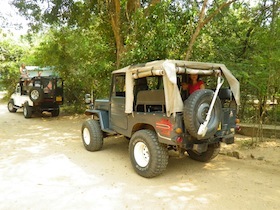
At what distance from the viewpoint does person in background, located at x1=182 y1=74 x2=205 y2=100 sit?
500 centimetres

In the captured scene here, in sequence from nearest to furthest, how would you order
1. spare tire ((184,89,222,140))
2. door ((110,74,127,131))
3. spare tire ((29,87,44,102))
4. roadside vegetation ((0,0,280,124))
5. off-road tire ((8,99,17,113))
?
spare tire ((184,89,222,140)) < door ((110,74,127,131)) < roadside vegetation ((0,0,280,124)) < spare tire ((29,87,44,102)) < off-road tire ((8,99,17,113))

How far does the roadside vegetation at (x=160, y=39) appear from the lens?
6777mm

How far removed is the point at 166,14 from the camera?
7344 millimetres

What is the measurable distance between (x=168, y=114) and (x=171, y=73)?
652mm

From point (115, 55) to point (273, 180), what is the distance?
6.89m

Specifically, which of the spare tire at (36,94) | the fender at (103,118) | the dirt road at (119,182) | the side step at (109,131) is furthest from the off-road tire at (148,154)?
the spare tire at (36,94)

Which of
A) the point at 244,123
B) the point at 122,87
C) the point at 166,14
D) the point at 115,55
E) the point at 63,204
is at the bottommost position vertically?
A: the point at 63,204

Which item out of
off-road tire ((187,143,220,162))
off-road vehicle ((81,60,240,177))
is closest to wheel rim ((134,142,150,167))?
off-road vehicle ((81,60,240,177))

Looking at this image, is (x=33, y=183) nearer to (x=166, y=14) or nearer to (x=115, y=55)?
(x=166, y=14)

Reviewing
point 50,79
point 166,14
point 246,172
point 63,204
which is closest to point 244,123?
point 246,172

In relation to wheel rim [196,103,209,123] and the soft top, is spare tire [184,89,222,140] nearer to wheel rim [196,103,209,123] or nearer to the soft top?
wheel rim [196,103,209,123]

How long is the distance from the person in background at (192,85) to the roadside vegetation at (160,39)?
1968 mm

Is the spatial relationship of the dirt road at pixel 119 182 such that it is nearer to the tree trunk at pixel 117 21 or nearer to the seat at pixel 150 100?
the seat at pixel 150 100

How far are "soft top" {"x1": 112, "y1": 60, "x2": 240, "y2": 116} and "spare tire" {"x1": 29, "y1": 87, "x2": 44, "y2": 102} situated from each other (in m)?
7.08
